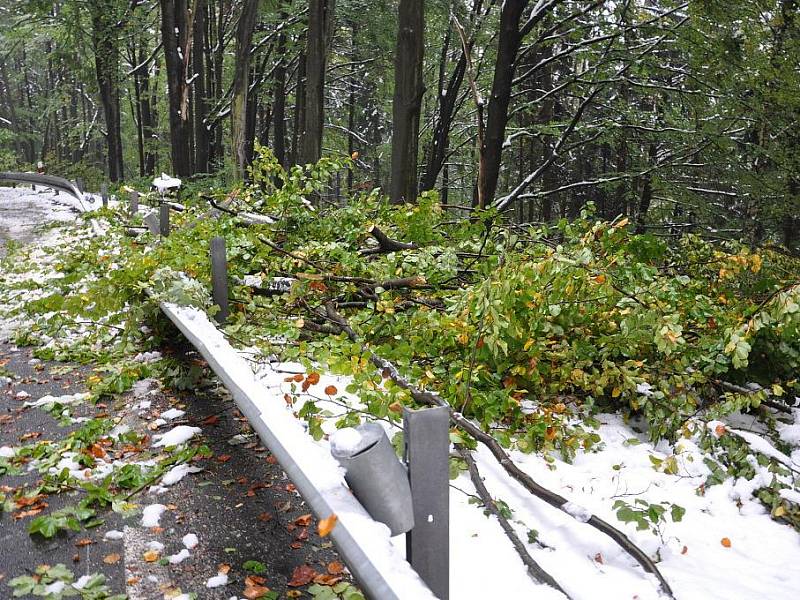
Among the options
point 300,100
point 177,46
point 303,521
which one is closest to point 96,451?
point 303,521

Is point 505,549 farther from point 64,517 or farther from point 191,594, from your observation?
point 64,517

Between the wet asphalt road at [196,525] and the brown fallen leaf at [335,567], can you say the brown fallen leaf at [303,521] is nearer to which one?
the wet asphalt road at [196,525]

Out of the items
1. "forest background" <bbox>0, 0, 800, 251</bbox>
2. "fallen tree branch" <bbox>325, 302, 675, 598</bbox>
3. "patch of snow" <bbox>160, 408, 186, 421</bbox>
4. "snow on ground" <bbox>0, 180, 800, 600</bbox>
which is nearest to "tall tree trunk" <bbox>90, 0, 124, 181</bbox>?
"forest background" <bbox>0, 0, 800, 251</bbox>

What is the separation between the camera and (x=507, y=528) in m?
3.15

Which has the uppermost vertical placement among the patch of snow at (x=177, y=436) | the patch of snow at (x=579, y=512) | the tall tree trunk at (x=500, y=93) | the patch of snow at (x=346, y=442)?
the tall tree trunk at (x=500, y=93)

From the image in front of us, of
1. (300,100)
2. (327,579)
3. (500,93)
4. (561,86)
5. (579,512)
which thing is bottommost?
Result: (327,579)

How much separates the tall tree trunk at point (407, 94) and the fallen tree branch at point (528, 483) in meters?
6.91

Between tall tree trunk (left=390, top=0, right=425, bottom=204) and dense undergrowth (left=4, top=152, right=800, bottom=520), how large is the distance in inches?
172

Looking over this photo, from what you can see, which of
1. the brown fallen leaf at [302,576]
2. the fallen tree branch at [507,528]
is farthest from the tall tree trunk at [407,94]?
the brown fallen leaf at [302,576]

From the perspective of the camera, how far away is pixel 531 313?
4.66 m

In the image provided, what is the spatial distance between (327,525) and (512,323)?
298cm

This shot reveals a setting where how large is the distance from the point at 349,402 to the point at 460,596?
68.2 inches

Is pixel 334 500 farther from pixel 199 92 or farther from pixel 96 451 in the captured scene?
pixel 199 92

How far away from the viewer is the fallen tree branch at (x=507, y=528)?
2.85 metres
